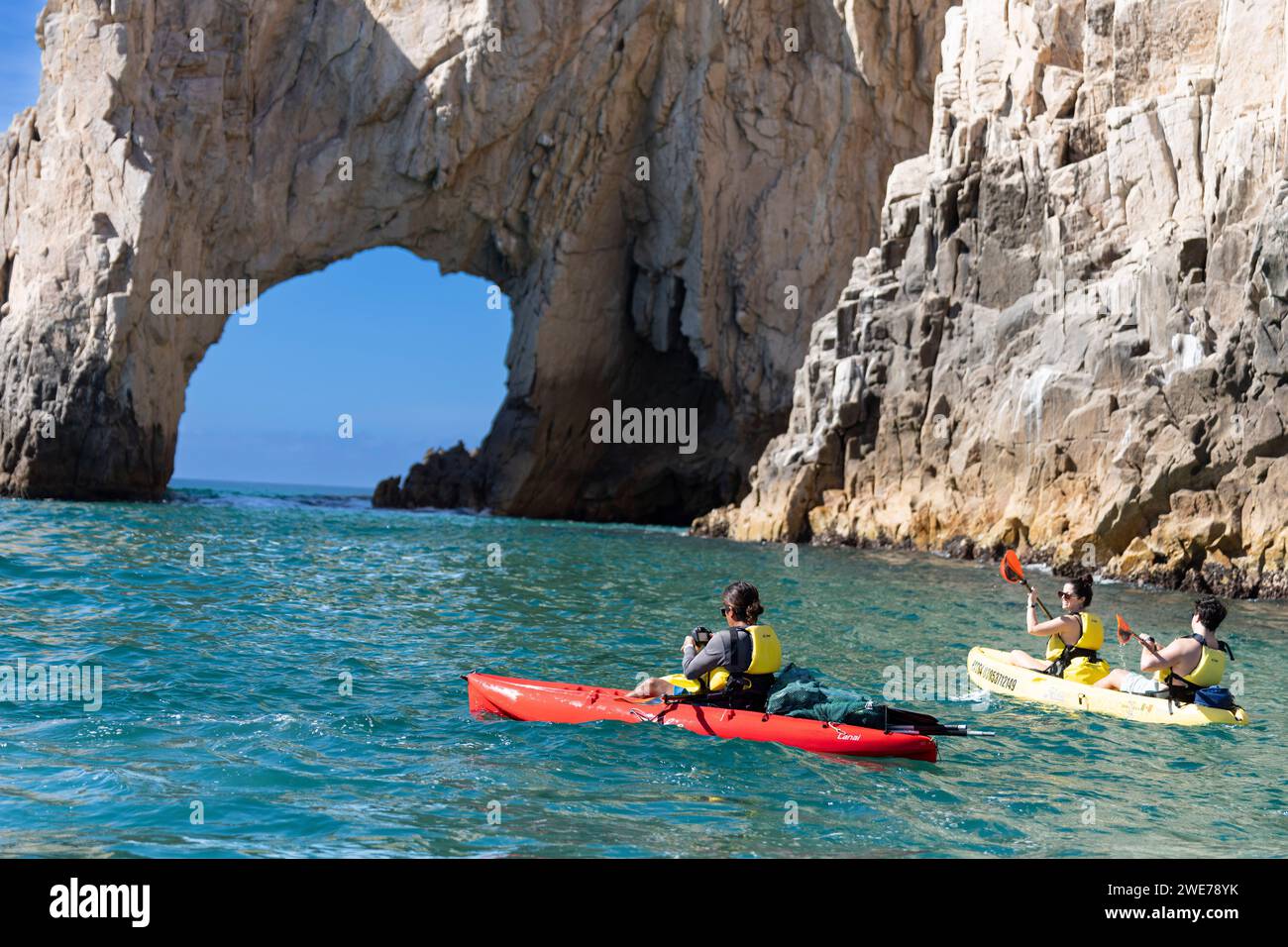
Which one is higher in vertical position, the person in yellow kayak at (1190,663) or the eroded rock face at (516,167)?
the eroded rock face at (516,167)

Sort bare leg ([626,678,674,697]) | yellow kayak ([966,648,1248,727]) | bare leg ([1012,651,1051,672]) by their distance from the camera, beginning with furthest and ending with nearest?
bare leg ([1012,651,1051,672])
yellow kayak ([966,648,1248,727])
bare leg ([626,678,674,697])

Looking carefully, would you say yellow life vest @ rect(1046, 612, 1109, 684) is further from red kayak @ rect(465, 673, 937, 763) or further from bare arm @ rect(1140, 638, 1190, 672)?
red kayak @ rect(465, 673, 937, 763)

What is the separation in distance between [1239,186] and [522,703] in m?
20.4

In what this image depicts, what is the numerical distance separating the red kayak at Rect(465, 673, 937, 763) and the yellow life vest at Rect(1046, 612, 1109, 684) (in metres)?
3.51

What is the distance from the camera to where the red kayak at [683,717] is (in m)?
8.70

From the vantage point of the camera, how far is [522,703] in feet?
31.3

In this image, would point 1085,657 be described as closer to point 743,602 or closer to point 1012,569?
point 1012,569

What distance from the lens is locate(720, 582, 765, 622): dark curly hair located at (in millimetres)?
9047

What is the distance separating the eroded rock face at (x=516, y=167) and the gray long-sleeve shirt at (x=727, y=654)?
3309 centimetres

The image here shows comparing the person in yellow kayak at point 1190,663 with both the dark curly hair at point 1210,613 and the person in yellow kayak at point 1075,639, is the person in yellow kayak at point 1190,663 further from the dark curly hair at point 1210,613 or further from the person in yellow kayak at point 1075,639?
the person in yellow kayak at point 1075,639

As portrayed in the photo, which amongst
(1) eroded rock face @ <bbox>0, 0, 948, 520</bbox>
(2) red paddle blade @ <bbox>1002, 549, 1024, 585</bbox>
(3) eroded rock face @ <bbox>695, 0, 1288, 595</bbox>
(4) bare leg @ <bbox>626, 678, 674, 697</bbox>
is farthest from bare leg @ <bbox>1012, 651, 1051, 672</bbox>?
(1) eroded rock face @ <bbox>0, 0, 948, 520</bbox>

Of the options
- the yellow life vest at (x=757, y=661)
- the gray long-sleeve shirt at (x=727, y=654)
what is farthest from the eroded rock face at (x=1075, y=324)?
the gray long-sleeve shirt at (x=727, y=654)
